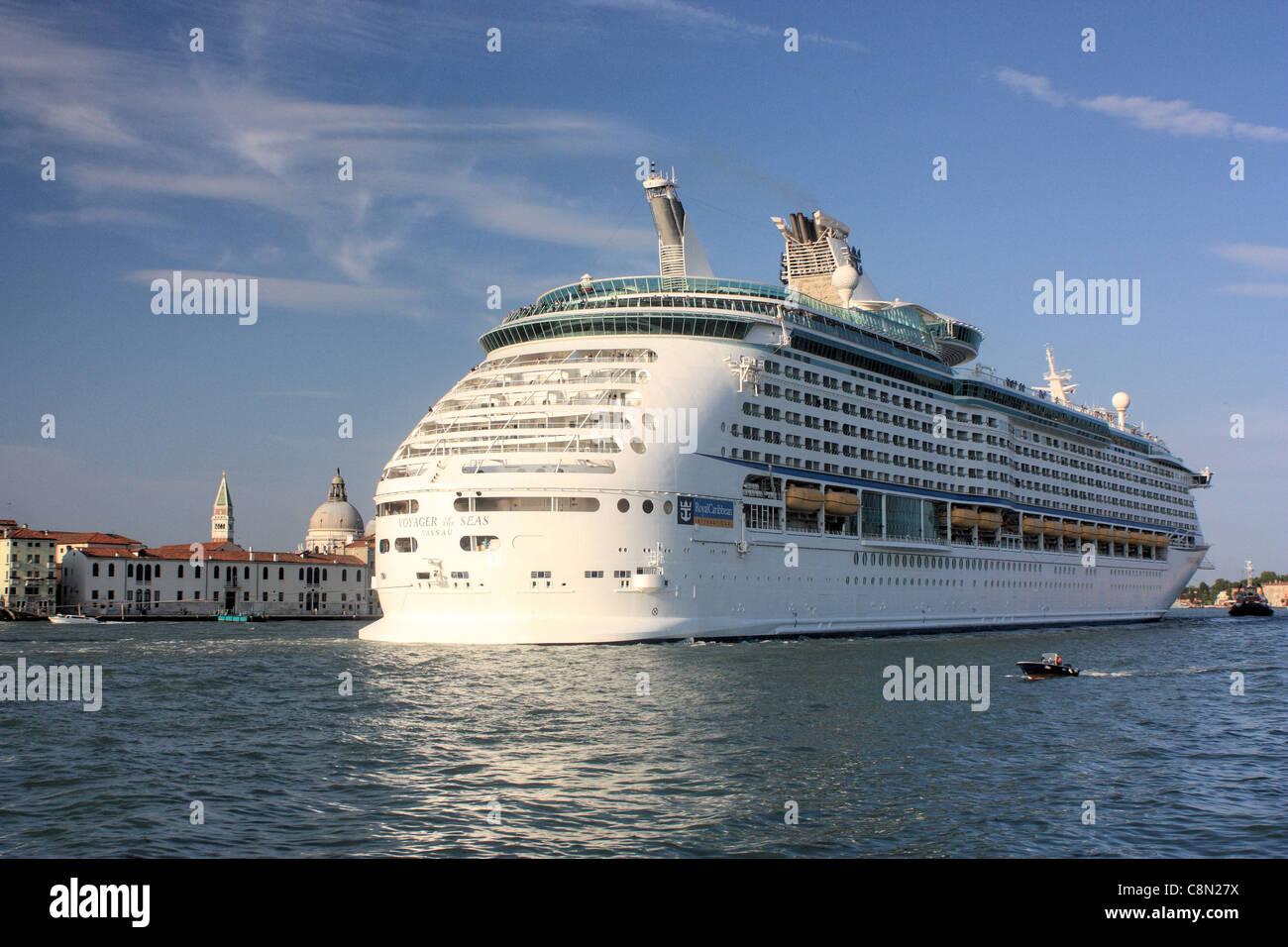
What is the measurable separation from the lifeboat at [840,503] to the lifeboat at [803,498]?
→ 732 mm

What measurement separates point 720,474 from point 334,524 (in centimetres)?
15544

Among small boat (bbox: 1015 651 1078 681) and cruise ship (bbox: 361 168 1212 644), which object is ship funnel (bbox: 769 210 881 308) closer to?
cruise ship (bbox: 361 168 1212 644)

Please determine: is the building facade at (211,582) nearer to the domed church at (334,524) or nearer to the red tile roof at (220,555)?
the red tile roof at (220,555)

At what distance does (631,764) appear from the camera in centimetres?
2134

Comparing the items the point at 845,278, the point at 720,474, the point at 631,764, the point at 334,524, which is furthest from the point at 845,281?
the point at 334,524

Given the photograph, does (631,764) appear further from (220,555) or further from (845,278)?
(220,555)

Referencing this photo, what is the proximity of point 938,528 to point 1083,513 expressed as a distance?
2635cm

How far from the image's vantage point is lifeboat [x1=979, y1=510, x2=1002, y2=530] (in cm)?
7556
